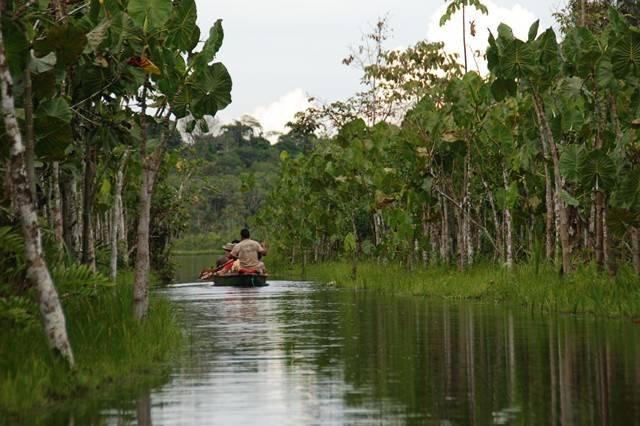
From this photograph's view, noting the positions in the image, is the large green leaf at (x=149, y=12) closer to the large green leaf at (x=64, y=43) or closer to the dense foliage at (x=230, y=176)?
the large green leaf at (x=64, y=43)

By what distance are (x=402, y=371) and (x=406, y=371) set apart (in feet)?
→ 0.15

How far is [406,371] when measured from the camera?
39.8 ft

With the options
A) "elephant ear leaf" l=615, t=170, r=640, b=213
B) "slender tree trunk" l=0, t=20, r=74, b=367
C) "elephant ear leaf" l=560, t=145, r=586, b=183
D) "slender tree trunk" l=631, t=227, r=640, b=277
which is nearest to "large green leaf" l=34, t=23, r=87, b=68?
"slender tree trunk" l=0, t=20, r=74, b=367

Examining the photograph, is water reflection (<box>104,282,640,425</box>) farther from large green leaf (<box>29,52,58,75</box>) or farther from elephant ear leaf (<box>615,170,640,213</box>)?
large green leaf (<box>29,52,58,75</box>)

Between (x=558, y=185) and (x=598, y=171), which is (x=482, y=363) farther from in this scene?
(x=558, y=185)

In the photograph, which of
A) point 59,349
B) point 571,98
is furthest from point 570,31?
point 59,349

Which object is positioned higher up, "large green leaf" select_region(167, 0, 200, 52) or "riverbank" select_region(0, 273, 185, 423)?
"large green leaf" select_region(167, 0, 200, 52)

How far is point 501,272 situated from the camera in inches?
1016

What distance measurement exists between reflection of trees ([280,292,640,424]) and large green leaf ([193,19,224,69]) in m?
4.36

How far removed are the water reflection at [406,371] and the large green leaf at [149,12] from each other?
4.39 metres

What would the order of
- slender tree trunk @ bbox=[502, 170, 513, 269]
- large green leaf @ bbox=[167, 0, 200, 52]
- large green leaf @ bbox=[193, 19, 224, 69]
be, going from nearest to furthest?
large green leaf @ bbox=[167, 0, 200, 52] < large green leaf @ bbox=[193, 19, 224, 69] < slender tree trunk @ bbox=[502, 170, 513, 269]

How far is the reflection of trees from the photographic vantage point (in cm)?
945

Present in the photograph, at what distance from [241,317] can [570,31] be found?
8516 mm

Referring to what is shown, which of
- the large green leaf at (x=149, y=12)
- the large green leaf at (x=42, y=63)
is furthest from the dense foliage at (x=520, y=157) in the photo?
the large green leaf at (x=42, y=63)
